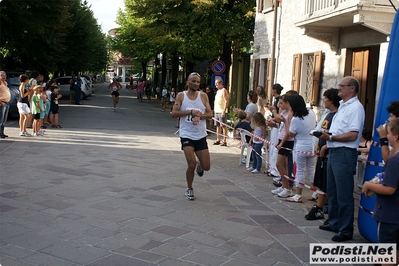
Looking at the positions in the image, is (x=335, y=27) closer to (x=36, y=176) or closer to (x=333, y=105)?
(x=333, y=105)

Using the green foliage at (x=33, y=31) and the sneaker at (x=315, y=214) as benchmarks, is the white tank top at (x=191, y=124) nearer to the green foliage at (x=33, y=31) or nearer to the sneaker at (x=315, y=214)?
the sneaker at (x=315, y=214)

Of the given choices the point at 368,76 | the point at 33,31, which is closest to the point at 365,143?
the point at 368,76

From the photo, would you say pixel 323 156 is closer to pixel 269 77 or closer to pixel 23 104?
pixel 23 104

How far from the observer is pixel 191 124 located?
295 inches

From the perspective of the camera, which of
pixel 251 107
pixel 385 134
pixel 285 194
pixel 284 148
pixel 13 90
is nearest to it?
pixel 385 134

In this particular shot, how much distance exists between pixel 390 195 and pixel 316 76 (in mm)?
9306

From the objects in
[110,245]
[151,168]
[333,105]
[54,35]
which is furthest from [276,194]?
[54,35]

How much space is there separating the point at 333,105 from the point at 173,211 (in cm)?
258

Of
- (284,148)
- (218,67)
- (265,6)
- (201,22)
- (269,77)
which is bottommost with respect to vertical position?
(284,148)

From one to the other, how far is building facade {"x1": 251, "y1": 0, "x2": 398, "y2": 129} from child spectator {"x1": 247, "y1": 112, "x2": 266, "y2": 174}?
2.31m

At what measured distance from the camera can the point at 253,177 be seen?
32.6 ft

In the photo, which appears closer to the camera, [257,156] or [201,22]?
[257,156]

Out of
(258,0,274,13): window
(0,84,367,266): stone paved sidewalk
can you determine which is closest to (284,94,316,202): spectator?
(0,84,367,266): stone paved sidewalk

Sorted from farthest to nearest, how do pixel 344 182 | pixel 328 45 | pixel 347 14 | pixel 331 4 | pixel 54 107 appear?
pixel 54 107 → pixel 328 45 → pixel 331 4 → pixel 347 14 → pixel 344 182
